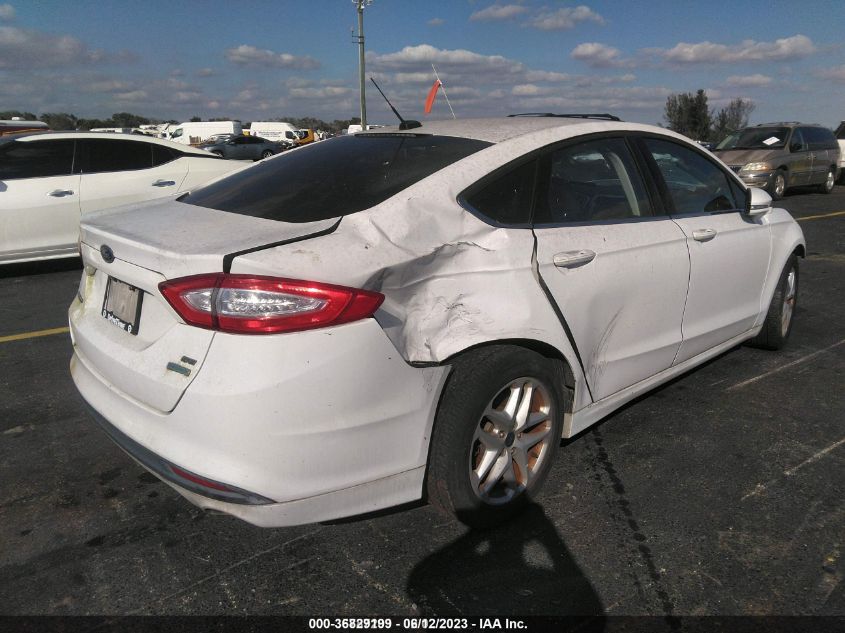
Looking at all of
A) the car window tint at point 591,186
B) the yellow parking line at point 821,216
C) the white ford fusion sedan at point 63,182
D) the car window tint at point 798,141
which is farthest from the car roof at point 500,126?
the car window tint at point 798,141

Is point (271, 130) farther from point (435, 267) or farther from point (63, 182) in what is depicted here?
point (435, 267)

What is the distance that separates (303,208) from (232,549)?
1282 millimetres

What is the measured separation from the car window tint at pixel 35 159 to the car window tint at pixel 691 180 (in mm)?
6344

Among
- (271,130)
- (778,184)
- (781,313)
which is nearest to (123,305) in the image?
(781,313)

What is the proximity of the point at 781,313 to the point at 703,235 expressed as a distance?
1.40 metres

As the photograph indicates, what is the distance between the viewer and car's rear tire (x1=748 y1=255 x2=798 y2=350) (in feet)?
14.2

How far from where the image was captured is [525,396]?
2.56m

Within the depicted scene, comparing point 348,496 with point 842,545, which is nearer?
point 348,496

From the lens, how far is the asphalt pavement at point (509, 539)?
222 cm

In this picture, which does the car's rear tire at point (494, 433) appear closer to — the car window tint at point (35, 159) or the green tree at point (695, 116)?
the car window tint at point (35, 159)

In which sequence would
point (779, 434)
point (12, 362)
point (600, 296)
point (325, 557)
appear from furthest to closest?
1. point (12, 362)
2. point (779, 434)
3. point (600, 296)
4. point (325, 557)

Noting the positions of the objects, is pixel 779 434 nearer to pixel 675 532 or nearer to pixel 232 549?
pixel 675 532

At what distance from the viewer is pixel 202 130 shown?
55.7m

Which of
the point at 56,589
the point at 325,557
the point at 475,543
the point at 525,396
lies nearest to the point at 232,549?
the point at 325,557
